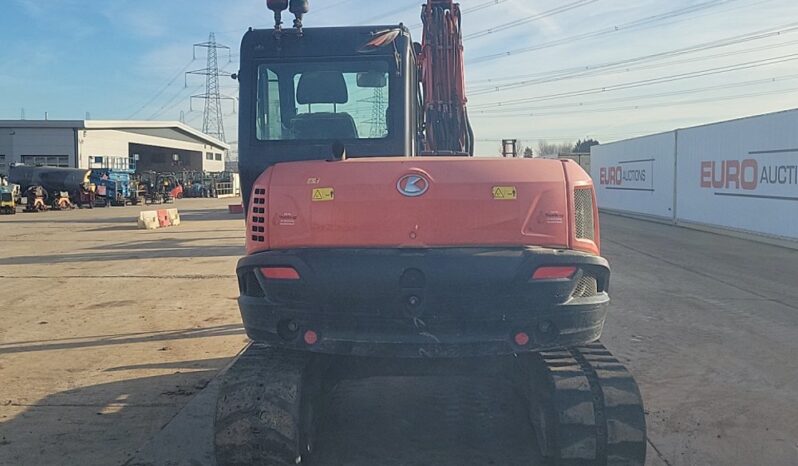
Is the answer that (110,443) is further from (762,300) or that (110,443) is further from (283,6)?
(762,300)

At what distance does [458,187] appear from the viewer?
12.7 ft

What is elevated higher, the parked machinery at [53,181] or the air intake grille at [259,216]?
the parked machinery at [53,181]

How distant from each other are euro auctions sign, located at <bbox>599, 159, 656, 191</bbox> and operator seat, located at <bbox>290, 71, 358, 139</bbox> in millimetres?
25259

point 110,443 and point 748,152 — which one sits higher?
point 748,152

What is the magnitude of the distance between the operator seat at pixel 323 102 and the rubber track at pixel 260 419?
2075 millimetres

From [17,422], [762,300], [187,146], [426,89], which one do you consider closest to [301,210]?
[17,422]

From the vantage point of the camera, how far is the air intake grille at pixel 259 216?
13.3 ft

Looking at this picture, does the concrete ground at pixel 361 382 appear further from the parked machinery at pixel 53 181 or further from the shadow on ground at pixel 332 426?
the parked machinery at pixel 53 181

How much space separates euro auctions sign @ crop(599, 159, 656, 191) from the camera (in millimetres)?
29391

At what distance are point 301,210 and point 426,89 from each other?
4.46 metres

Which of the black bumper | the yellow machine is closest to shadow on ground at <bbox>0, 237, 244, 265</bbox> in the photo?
the black bumper

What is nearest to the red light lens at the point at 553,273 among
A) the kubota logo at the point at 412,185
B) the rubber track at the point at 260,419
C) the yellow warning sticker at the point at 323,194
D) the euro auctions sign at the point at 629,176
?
the kubota logo at the point at 412,185

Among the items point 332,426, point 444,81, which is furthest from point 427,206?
point 444,81

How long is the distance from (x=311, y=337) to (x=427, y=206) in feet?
3.08
